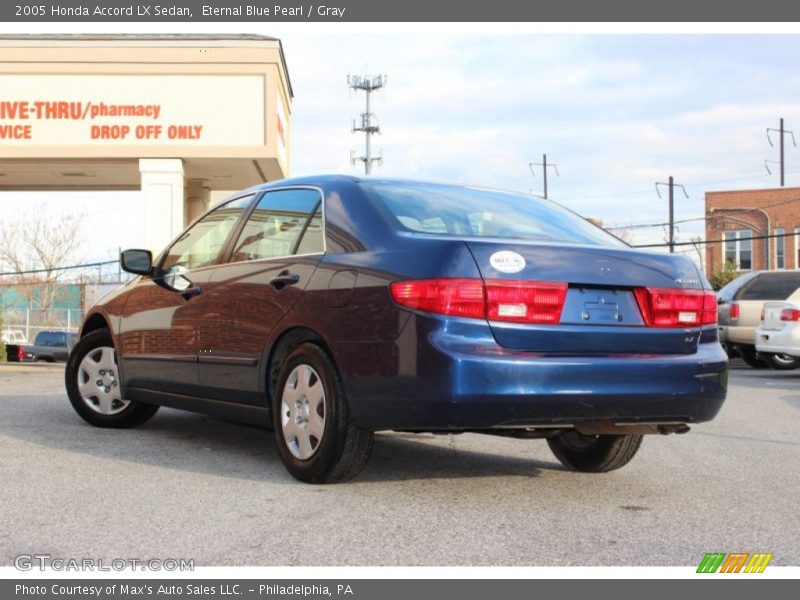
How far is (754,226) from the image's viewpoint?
49.7 m

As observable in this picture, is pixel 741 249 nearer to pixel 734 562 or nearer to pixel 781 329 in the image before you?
pixel 781 329

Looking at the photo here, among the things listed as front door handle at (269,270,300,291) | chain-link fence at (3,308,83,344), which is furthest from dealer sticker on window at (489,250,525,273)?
chain-link fence at (3,308,83,344)

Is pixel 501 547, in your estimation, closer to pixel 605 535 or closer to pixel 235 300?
pixel 605 535

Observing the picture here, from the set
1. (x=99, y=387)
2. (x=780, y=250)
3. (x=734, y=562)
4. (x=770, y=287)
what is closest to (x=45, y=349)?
(x=770, y=287)

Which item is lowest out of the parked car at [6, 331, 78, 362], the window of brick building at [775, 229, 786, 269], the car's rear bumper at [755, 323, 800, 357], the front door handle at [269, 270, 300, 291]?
the parked car at [6, 331, 78, 362]

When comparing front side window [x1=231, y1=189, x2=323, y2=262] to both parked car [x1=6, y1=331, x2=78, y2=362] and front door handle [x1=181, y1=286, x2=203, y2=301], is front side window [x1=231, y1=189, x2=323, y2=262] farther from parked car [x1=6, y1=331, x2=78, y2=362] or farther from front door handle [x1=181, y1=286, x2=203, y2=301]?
parked car [x1=6, y1=331, x2=78, y2=362]

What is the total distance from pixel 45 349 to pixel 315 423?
2954cm

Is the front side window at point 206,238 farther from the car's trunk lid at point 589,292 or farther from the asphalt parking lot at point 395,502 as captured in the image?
the car's trunk lid at point 589,292

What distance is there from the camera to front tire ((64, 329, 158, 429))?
25.2ft

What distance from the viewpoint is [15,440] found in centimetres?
698

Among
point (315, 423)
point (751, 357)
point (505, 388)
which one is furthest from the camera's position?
point (751, 357)

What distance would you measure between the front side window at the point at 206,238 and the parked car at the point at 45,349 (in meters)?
25.2

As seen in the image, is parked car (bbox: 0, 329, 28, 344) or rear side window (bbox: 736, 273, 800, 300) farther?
parked car (bbox: 0, 329, 28, 344)
